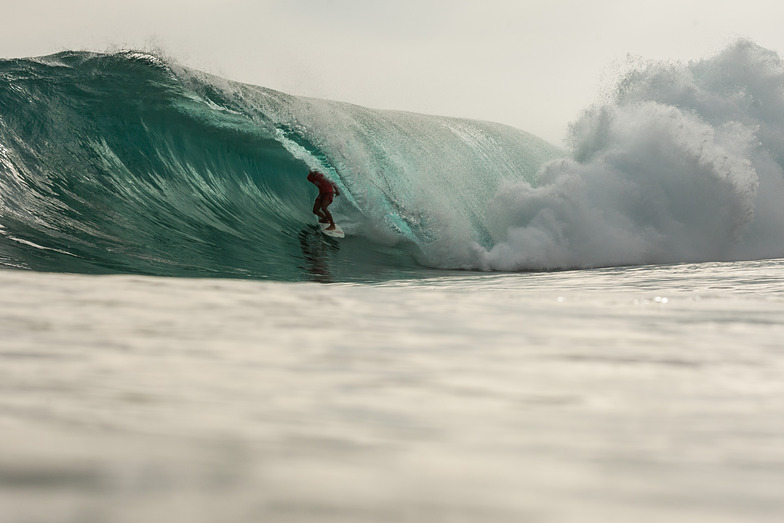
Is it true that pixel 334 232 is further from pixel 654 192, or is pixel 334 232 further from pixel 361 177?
pixel 654 192

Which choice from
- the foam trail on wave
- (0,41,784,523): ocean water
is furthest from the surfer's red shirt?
(0,41,784,523): ocean water

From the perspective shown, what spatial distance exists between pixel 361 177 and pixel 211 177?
1.81m

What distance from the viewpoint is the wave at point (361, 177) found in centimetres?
659

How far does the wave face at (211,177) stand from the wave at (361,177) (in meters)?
0.02

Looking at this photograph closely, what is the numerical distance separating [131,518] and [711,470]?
549 millimetres

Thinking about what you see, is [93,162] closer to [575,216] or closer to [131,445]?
[575,216]

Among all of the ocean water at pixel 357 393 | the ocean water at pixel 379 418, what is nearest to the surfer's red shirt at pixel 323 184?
the ocean water at pixel 357 393

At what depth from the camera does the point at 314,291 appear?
97.1 inches

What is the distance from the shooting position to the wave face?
5.72m

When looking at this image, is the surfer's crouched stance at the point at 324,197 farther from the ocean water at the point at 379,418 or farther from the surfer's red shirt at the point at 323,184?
the ocean water at the point at 379,418

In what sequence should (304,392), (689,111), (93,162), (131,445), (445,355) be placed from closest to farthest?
1. (131,445)
2. (304,392)
3. (445,355)
4. (93,162)
5. (689,111)

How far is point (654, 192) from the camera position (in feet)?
27.1

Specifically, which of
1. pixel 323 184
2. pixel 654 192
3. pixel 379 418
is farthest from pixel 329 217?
pixel 379 418

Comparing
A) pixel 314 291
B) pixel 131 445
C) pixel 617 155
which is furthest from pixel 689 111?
pixel 131 445
